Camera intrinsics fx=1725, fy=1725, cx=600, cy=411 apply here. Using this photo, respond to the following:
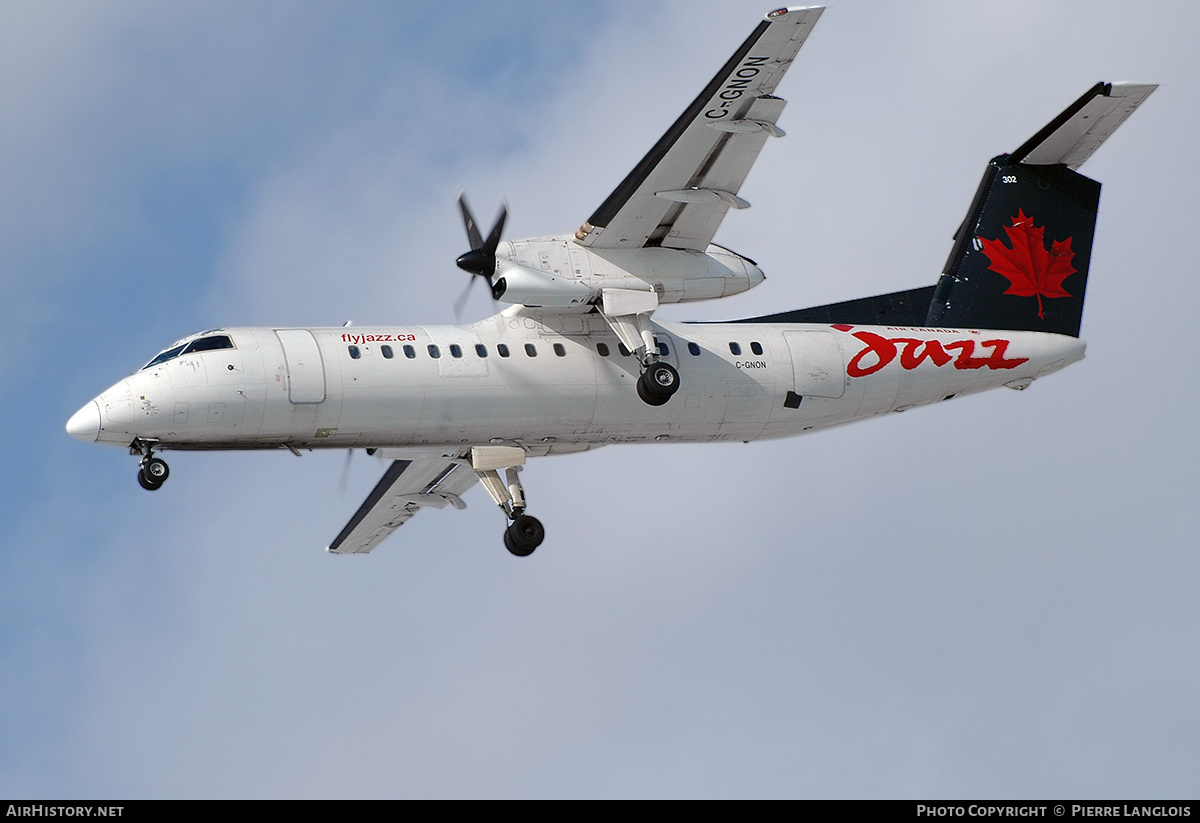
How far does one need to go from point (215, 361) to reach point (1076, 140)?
42.8 ft

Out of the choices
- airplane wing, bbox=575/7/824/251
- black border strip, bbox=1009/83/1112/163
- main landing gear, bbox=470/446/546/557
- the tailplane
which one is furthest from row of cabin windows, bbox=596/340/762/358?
black border strip, bbox=1009/83/1112/163

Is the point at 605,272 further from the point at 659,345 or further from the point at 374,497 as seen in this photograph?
the point at 374,497

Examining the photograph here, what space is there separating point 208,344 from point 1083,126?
1298cm

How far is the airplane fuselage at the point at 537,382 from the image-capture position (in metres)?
21.6

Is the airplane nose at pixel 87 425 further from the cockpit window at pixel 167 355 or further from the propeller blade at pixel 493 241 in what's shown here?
the propeller blade at pixel 493 241

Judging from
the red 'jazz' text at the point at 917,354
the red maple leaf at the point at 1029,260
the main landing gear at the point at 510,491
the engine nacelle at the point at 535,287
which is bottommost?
the main landing gear at the point at 510,491

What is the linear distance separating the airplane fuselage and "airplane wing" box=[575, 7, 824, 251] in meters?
1.38

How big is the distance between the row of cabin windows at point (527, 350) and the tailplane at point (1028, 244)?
335 cm

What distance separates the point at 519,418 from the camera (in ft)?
74.7

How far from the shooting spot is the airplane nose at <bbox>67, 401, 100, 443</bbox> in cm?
2123

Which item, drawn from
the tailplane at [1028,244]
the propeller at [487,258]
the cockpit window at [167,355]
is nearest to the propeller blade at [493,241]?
the propeller at [487,258]

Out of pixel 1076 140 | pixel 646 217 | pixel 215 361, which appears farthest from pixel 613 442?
pixel 1076 140

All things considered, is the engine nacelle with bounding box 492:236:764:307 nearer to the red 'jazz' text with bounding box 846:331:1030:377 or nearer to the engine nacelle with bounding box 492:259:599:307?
the engine nacelle with bounding box 492:259:599:307

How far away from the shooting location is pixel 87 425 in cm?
2125
